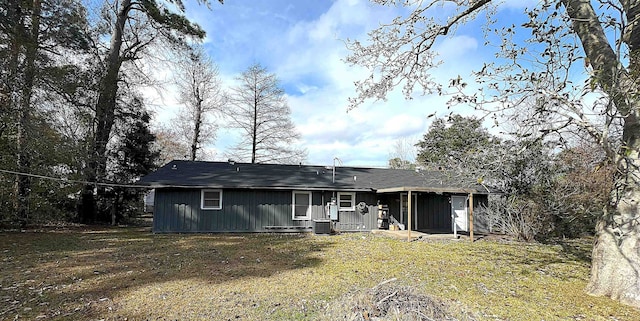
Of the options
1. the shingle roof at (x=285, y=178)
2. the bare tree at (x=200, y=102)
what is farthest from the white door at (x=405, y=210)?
the bare tree at (x=200, y=102)

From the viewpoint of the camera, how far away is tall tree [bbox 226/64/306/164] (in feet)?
78.4

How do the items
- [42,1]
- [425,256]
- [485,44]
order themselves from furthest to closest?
[42,1] < [425,256] < [485,44]

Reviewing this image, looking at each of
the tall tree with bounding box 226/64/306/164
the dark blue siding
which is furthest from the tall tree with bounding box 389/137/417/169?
the dark blue siding

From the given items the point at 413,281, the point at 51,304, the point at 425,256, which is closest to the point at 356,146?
the point at 425,256

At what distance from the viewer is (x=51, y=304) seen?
193 inches

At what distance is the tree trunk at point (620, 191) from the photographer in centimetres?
506

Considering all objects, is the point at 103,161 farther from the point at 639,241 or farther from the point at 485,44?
the point at 639,241

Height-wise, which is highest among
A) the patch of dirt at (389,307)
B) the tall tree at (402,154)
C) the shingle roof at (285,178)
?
the tall tree at (402,154)

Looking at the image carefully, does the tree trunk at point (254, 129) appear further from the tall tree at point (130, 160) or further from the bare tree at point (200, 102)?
the tall tree at point (130, 160)

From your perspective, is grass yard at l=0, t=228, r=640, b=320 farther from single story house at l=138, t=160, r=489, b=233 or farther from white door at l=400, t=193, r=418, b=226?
white door at l=400, t=193, r=418, b=226

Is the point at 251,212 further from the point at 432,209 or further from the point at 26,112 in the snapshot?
the point at 432,209

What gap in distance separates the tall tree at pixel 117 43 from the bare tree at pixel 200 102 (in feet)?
15.0

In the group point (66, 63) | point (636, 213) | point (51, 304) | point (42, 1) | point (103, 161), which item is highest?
point (42, 1)

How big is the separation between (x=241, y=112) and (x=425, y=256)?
1786 centimetres
